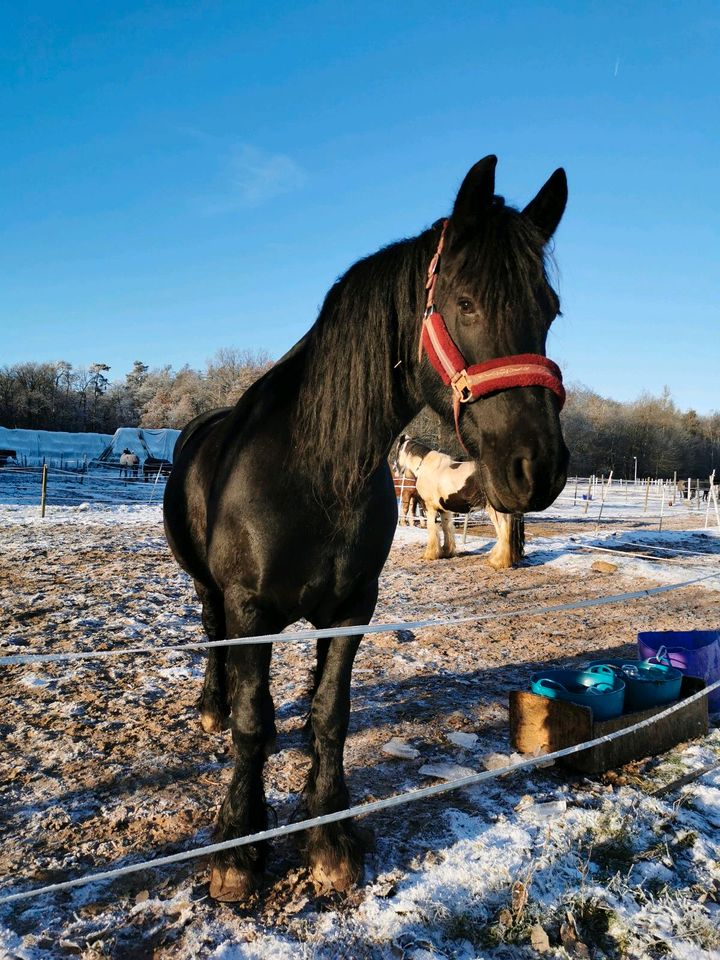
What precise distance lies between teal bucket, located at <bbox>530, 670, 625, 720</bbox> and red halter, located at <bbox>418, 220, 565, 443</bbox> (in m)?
2.37

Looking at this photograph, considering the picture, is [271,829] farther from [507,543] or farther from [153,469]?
[153,469]

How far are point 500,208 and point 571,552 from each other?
1050 cm

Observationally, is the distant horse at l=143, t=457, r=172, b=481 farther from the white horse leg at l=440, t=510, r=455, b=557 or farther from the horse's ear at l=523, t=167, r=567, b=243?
the horse's ear at l=523, t=167, r=567, b=243

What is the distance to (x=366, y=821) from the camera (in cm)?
272

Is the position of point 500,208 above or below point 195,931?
above

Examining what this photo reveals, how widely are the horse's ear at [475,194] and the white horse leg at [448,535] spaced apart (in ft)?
30.6

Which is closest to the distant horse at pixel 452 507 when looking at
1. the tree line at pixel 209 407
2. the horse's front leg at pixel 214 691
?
the horse's front leg at pixel 214 691

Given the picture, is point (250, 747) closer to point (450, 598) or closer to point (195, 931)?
point (195, 931)

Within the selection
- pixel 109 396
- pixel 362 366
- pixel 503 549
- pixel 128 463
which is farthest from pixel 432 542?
pixel 109 396

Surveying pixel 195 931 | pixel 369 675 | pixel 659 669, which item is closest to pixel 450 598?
pixel 369 675

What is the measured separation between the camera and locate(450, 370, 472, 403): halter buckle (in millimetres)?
Result: 1740

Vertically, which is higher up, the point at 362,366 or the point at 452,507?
the point at 362,366

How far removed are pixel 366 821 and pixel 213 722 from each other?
129 cm

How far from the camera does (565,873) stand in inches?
92.4
